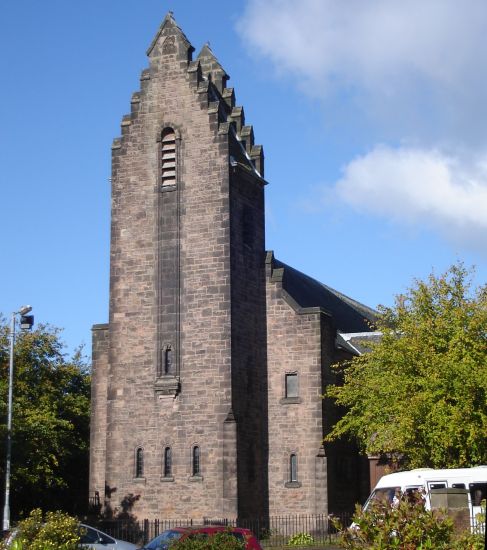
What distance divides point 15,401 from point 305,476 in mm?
13579

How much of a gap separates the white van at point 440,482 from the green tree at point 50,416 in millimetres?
17331

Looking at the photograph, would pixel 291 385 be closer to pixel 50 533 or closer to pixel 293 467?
pixel 293 467

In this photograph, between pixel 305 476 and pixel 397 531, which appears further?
pixel 305 476

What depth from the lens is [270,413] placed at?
40.9 metres

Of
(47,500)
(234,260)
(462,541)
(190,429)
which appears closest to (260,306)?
(234,260)

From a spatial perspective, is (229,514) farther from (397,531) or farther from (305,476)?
(397,531)

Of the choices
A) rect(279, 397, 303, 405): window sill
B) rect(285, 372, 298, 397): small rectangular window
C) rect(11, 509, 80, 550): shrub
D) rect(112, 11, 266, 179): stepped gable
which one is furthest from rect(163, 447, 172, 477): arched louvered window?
rect(11, 509, 80, 550): shrub

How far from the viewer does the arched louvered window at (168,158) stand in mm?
40594

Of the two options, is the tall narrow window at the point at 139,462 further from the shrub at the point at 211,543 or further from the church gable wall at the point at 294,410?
the shrub at the point at 211,543

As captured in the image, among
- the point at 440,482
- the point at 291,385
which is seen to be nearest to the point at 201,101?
the point at 291,385

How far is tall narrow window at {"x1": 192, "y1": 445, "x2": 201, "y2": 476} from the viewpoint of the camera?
124 ft

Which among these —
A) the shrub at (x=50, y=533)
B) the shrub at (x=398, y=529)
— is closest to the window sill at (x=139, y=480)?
the shrub at (x=50, y=533)

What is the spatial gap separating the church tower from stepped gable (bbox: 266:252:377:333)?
180 cm

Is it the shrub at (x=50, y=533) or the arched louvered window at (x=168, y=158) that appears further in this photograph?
the arched louvered window at (x=168, y=158)
